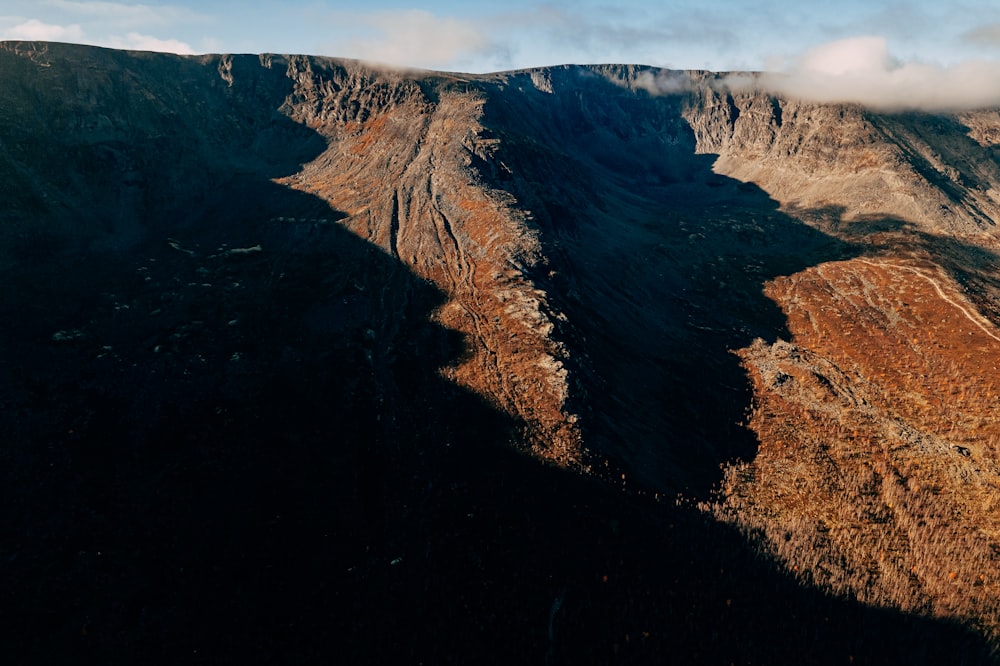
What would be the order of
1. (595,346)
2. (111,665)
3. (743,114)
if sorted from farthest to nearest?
(743,114) < (595,346) < (111,665)

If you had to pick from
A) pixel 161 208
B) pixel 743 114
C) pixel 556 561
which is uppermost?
pixel 743 114

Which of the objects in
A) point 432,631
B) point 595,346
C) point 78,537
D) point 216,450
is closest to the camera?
point 432,631

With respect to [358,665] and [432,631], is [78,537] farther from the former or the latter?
[432,631]

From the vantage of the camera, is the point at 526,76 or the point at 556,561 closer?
the point at 556,561

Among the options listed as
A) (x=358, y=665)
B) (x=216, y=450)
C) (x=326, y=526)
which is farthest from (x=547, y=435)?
(x=216, y=450)

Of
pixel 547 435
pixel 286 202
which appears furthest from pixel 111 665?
pixel 286 202

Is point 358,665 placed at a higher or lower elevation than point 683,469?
lower
